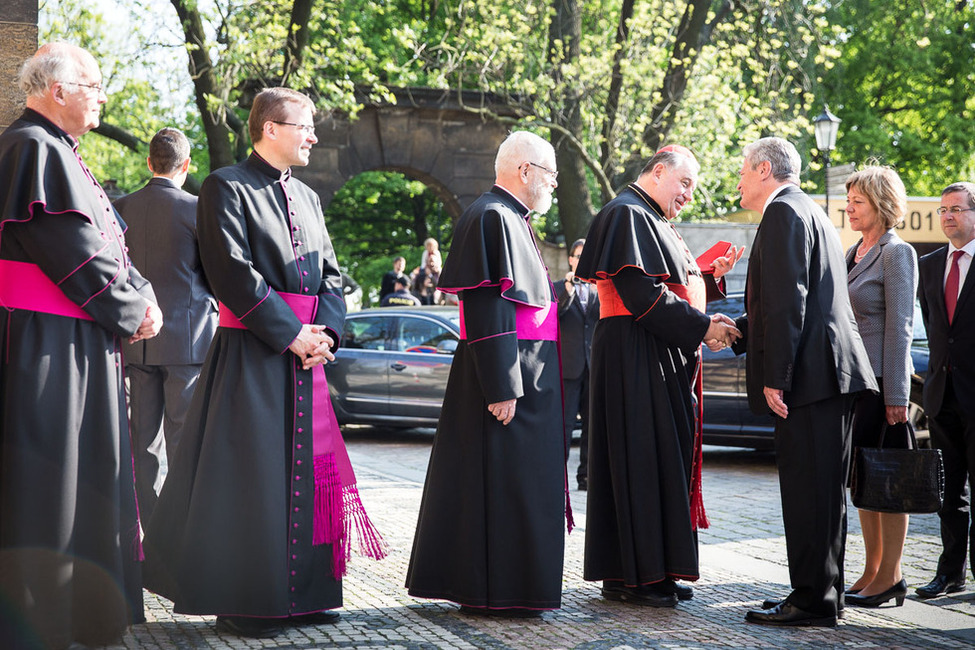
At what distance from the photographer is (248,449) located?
440 cm

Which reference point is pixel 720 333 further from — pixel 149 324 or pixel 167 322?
pixel 167 322

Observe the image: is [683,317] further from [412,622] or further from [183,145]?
[183,145]

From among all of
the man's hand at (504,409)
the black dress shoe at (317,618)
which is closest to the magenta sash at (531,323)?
the man's hand at (504,409)

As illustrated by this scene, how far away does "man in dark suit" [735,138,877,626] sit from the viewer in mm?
4805

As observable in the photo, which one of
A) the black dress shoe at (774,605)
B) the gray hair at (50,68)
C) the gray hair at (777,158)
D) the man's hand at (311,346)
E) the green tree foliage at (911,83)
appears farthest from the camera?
the green tree foliage at (911,83)

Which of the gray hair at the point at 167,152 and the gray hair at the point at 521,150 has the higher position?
the gray hair at the point at 167,152

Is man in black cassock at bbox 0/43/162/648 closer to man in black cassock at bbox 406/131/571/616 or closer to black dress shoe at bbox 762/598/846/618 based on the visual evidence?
man in black cassock at bbox 406/131/571/616

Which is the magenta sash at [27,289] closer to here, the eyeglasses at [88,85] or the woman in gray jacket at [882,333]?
the eyeglasses at [88,85]

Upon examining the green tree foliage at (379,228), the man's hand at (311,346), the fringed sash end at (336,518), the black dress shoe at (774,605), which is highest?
the green tree foliage at (379,228)

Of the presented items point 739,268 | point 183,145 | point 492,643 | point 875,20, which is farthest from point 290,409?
point 875,20

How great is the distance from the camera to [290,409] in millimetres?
4551

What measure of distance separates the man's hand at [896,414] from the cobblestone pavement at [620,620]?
878mm

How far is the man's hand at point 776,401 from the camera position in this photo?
4.86m

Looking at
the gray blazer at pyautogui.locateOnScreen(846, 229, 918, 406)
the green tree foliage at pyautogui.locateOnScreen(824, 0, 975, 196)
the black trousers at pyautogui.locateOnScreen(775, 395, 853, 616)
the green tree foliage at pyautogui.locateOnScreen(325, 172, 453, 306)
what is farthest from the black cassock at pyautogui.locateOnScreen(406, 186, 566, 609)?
the green tree foliage at pyautogui.locateOnScreen(325, 172, 453, 306)
